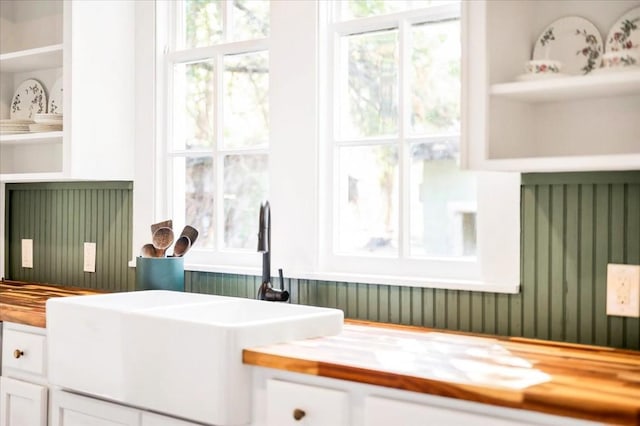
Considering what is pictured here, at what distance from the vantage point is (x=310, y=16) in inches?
111

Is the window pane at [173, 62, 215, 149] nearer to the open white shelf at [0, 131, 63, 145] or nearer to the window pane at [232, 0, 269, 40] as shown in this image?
the window pane at [232, 0, 269, 40]

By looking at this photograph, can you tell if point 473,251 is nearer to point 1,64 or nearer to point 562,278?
point 562,278

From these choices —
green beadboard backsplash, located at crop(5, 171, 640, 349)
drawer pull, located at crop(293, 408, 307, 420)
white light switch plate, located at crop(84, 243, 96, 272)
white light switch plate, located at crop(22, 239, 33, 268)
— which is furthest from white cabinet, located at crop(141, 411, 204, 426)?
white light switch plate, located at crop(22, 239, 33, 268)

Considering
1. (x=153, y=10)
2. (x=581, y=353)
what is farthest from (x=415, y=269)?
(x=153, y=10)

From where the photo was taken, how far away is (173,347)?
7.29 feet

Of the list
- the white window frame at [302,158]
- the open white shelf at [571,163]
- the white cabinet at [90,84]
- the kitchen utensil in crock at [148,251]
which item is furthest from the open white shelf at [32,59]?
the open white shelf at [571,163]

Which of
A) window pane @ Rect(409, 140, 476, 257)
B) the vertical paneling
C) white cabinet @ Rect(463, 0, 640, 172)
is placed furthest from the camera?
the vertical paneling

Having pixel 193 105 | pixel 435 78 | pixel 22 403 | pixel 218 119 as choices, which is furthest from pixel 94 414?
pixel 435 78

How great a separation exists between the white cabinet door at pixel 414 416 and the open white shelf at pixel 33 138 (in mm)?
1973

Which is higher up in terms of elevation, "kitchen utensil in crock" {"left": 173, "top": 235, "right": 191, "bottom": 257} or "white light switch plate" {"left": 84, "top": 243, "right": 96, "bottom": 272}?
"kitchen utensil in crock" {"left": 173, "top": 235, "right": 191, "bottom": 257}

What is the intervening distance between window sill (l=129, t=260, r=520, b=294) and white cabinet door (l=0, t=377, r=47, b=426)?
0.74m

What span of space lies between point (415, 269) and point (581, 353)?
0.68 m

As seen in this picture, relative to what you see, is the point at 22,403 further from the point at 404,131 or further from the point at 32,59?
the point at 404,131

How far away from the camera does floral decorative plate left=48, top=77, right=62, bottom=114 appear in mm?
3617
